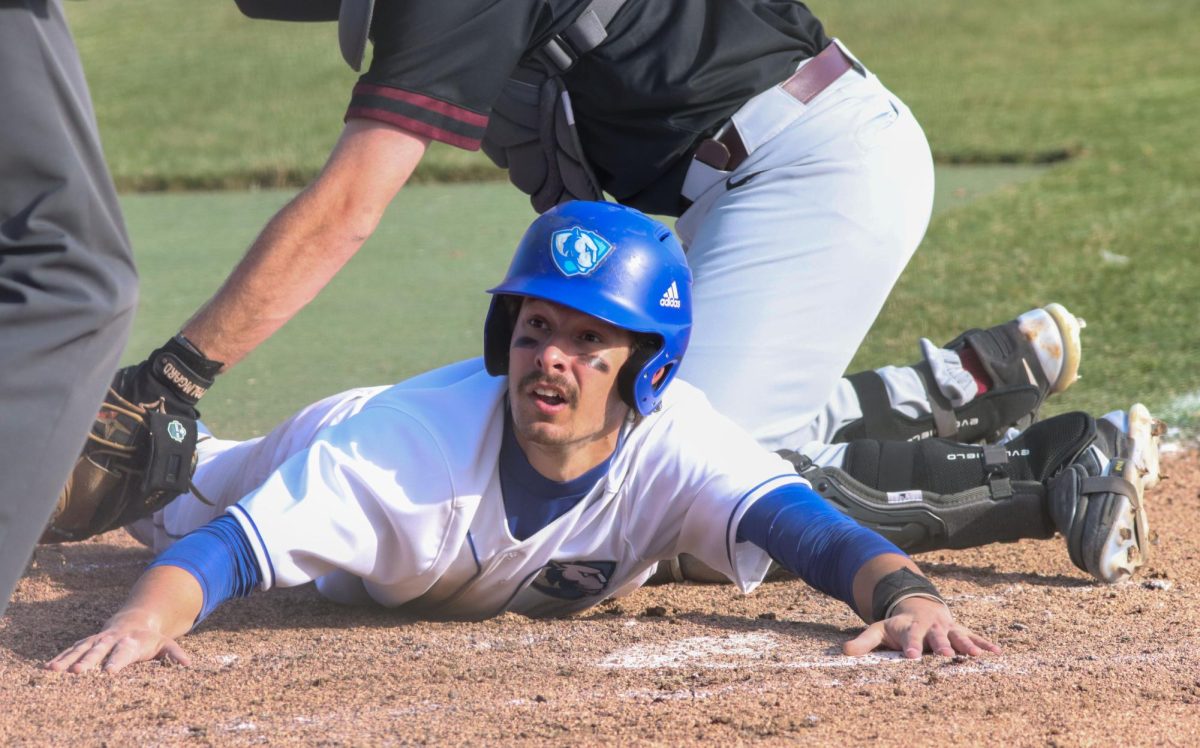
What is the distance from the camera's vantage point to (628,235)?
10.4 ft

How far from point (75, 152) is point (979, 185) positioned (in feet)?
25.6

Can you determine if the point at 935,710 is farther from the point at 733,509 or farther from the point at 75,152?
the point at 75,152

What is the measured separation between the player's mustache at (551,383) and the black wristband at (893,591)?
69 cm

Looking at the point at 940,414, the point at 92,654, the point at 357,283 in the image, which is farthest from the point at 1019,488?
the point at 357,283

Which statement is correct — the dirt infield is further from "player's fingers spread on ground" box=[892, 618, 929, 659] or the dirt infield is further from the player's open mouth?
the player's open mouth

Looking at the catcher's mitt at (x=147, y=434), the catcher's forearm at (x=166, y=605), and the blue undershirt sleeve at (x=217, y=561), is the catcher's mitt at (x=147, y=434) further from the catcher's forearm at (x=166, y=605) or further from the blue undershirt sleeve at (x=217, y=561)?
the catcher's forearm at (x=166, y=605)

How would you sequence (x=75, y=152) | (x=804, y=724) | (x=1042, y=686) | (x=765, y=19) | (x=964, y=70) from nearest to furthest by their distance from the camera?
(x=75, y=152) → (x=804, y=724) → (x=1042, y=686) → (x=765, y=19) → (x=964, y=70)

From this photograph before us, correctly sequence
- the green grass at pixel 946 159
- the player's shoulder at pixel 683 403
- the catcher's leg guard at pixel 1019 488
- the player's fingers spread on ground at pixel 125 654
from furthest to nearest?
the green grass at pixel 946 159 → the catcher's leg guard at pixel 1019 488 → the player's shoulder at pixel 683 403 → the player's fingers spread on ground at pixel 125 654

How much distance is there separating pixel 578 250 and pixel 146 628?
3.53ft

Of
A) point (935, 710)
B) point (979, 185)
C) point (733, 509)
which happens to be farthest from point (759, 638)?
point (979, 185)

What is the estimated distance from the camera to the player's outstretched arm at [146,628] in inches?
110

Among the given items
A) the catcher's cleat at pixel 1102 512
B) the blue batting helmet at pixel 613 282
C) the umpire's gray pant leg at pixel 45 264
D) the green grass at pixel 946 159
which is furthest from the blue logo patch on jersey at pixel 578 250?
the green grass at pixel 946 159

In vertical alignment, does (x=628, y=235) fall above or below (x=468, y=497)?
above

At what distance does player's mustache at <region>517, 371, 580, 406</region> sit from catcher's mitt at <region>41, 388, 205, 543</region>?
0.68 meters
